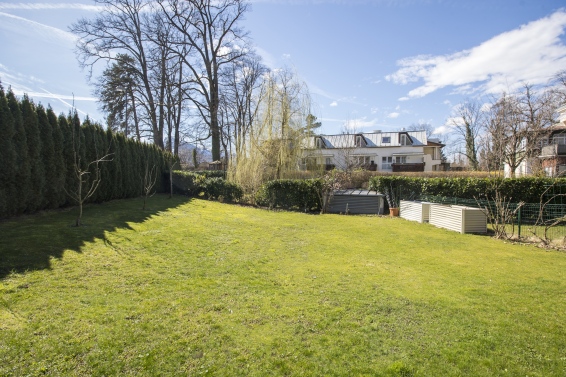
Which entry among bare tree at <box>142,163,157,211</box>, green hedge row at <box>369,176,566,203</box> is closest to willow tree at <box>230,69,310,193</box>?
bare tree at <box>142,163,157,211</box>

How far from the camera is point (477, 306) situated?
13.4 ft

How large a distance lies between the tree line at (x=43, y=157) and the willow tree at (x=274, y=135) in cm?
671

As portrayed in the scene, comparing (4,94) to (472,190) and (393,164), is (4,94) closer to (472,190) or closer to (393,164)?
(472,190)

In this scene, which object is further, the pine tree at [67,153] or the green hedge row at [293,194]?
the green hedge row at [293,194]

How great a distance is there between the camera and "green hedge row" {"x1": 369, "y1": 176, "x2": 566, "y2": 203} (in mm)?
12273

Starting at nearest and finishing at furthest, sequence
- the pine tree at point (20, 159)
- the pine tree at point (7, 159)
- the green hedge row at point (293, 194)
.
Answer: the pine tree at point (7, 159) < the pine tree at point (20, 159) < the green hedge row at point (293, 194)

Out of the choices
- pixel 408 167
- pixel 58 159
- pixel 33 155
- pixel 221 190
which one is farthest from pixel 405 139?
pixel 33 155

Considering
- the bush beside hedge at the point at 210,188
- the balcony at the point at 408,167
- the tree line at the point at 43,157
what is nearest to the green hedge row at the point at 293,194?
the bush beside hedge at the point at 210,188

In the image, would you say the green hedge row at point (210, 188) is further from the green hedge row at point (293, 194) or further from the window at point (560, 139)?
the window at point (560, 139)

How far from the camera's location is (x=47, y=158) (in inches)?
304

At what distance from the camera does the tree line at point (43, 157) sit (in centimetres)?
650

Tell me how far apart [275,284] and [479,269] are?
4.29 m

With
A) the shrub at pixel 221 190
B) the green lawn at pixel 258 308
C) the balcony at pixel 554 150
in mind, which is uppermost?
the balcony at pixel 554 150

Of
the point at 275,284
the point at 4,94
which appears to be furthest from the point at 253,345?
the point at 4,94
